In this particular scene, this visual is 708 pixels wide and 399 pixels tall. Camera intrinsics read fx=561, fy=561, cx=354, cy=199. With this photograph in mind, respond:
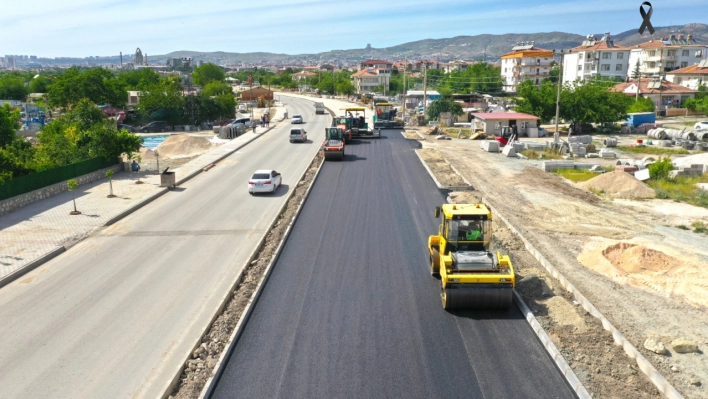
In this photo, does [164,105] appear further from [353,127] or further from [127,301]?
[127,301]

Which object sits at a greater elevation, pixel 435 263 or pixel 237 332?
pixel 435 263

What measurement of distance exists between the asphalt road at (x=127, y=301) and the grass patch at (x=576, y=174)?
16.4 m

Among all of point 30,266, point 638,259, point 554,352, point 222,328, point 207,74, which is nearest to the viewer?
point 554,352

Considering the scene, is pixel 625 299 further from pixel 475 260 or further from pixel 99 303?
pixel 99 303

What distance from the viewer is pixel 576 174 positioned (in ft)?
104

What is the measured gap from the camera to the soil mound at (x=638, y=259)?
16.2 metres

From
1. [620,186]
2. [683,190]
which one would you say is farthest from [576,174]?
[683,190]

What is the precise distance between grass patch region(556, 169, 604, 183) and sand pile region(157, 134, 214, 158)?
26.2 m

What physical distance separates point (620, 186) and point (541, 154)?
11761mm

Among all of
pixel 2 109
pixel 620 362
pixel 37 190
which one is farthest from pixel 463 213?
pixel 2 109

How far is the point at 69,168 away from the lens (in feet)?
92.6

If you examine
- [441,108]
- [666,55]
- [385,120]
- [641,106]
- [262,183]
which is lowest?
[262,183]

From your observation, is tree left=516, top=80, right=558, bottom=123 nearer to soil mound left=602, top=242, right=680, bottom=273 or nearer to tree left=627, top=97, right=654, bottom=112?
tree left=627, top=97, right=654, bottom=112

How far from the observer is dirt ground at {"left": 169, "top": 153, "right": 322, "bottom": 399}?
9984 mm
